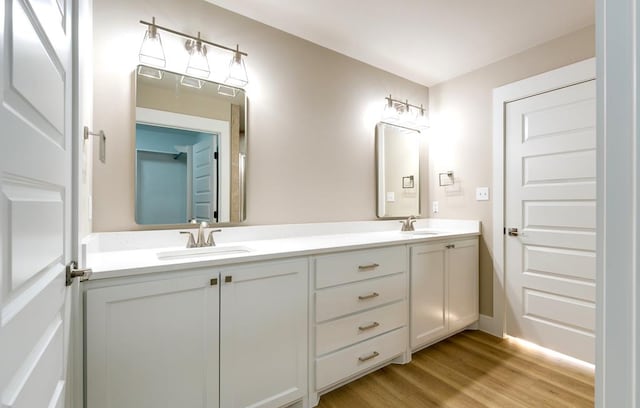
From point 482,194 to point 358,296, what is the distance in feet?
5.31

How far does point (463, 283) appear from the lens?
251 centimetres

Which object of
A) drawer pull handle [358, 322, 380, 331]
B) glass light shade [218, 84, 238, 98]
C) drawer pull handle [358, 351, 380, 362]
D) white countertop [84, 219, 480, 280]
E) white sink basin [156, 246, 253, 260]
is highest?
glass light shade [218, 84, 238, 98]

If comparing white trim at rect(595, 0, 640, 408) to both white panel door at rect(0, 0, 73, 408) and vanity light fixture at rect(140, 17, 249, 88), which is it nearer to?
white panel door at rect(0, 0, 73, 408)

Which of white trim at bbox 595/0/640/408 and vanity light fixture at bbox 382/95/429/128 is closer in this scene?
white trim at bbox 595/0/640/408

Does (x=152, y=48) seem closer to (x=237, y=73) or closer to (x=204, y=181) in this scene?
(x=237, y=73)

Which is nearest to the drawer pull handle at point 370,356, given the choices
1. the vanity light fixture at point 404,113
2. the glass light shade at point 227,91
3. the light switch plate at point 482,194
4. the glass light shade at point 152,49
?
the light switch plate at point 482,194

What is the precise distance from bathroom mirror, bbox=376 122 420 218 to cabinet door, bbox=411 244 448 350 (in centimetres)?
60

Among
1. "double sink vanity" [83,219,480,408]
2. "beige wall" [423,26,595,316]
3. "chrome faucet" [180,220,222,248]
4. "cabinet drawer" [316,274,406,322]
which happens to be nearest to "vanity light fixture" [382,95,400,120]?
"beige wall" [423,26,595,316]

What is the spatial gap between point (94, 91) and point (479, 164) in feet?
9.34

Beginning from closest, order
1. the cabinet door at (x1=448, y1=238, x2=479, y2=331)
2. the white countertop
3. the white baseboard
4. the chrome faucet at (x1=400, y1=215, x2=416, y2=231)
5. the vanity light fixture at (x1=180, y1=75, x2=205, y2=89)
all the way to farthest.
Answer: the white countertop < the vanity light fixture at (x1=180, y1=75, x2=205, y2=89) < the cabinet door at (x1=448, y1=238, x2=479, y2=331) < the white baseboard < the chrome faucet at (x1=400, y1=215, x2=416, y2=231)

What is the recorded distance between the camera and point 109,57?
1.57 metres

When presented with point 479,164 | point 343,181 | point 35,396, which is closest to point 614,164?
point 35,396

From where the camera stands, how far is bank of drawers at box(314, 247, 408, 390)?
165 centimetres

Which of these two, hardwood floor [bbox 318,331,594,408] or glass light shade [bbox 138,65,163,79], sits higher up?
glass light shade [bbox 138,65,163,79]
